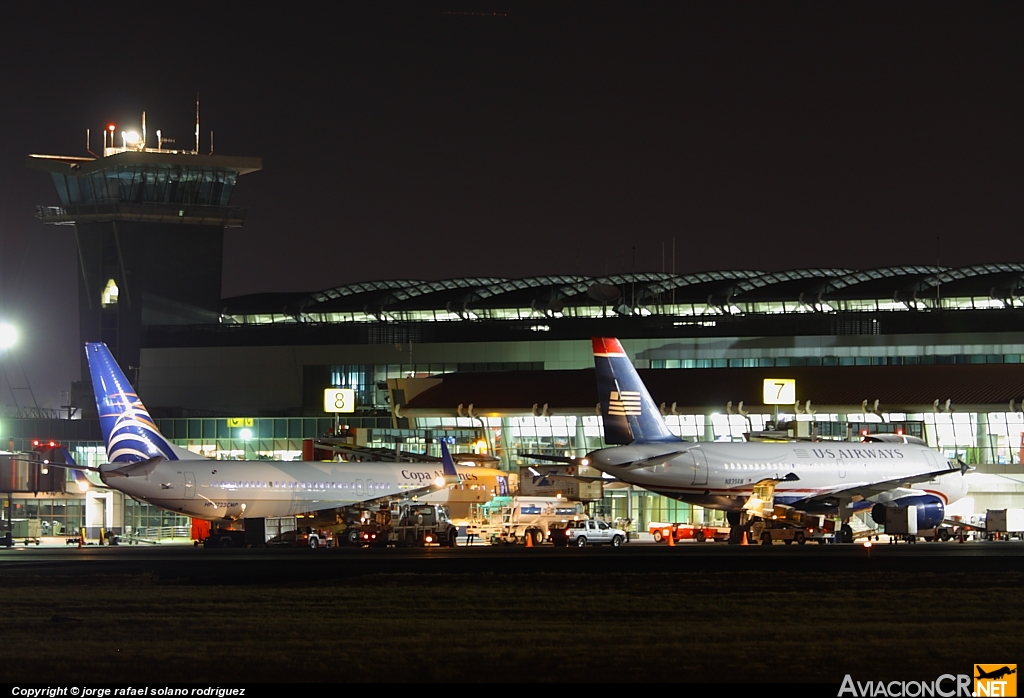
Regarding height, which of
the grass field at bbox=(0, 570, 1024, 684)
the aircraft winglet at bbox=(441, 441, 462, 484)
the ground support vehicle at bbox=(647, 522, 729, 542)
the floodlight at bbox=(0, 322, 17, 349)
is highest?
the floodlight at bbox=(0, 322, 17, 349)

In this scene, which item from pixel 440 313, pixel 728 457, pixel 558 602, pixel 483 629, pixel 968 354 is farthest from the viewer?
pixel 440 313

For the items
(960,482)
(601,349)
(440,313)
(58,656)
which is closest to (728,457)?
(601,349)

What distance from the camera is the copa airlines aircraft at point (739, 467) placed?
6328 centimetres

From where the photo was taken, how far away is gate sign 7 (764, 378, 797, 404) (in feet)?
311

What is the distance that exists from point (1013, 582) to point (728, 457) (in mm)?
30071

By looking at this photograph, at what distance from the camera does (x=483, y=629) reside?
25.0 meters

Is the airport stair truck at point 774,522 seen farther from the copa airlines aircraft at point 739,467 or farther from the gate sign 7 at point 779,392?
the gate sign 7 at point 779,392

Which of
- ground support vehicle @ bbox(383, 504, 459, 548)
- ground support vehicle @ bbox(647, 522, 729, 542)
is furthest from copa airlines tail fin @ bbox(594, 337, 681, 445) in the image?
ground support vehicle @ bbox(647, 522, 729, 542)

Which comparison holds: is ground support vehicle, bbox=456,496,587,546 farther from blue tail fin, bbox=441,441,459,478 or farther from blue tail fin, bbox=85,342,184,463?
blue tail fin, bbox=85,342,184,463

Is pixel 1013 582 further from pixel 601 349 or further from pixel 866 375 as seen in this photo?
pixel 866 375

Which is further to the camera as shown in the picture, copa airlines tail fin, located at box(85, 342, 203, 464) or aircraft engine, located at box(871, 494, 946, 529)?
aircraft engine, located at box(871, 494, 946, 529)

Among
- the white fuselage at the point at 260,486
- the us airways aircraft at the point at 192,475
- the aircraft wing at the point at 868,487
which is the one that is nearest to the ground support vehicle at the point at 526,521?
the white fuselage at the point at 260,486

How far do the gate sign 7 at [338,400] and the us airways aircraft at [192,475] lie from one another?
3591 cm

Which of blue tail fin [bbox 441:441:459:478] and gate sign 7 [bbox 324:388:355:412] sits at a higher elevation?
gate sign 7 [bbox 324:388:355:412]
